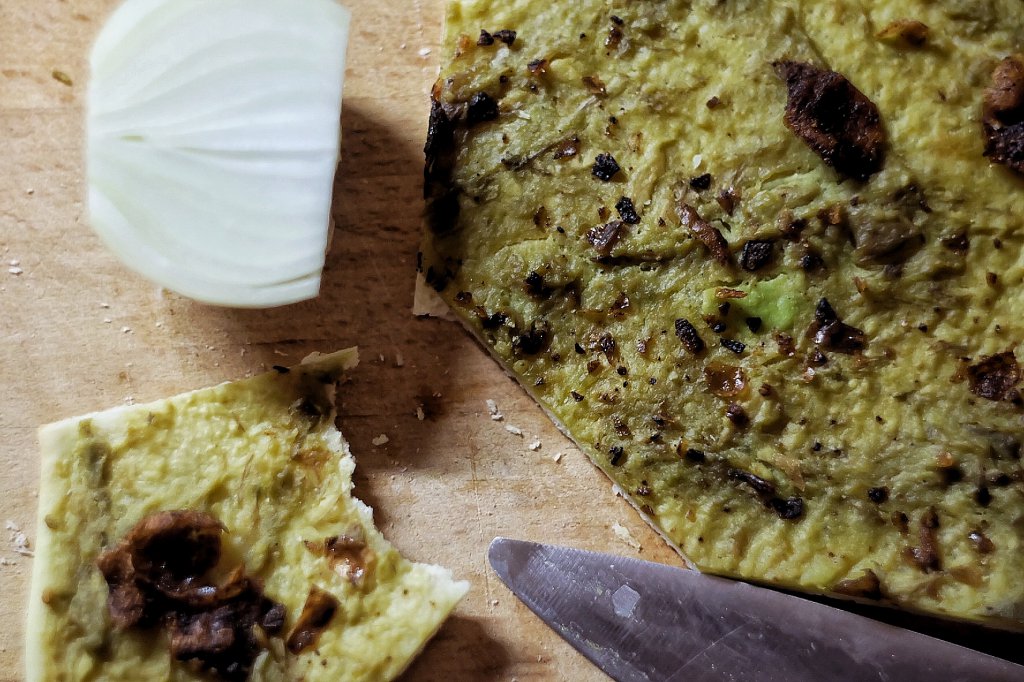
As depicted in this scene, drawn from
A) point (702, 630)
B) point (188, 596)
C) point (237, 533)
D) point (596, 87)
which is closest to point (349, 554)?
point (237, 533)

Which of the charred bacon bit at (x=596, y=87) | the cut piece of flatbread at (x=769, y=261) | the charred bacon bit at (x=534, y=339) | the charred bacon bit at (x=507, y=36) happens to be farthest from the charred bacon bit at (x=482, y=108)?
the charred bacon bit at (x=534, y=339)

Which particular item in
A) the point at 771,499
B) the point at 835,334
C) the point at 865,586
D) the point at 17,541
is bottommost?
the point at 17,541

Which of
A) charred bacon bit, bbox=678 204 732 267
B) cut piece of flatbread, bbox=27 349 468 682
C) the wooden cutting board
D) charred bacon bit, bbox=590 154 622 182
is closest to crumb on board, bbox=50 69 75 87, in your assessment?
→ the wooden cutting board

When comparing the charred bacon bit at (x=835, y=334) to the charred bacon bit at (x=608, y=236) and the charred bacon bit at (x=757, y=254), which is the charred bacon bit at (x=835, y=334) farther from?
the charred bacon bit at (x=608, y=236)

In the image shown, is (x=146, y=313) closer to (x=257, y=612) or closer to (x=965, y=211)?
(x=257, y=612)

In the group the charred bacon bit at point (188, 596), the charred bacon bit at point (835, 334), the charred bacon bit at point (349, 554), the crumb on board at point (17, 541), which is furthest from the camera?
the crumb on board at point (17, 541)

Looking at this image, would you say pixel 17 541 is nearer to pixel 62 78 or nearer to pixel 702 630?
pixel 62 78
